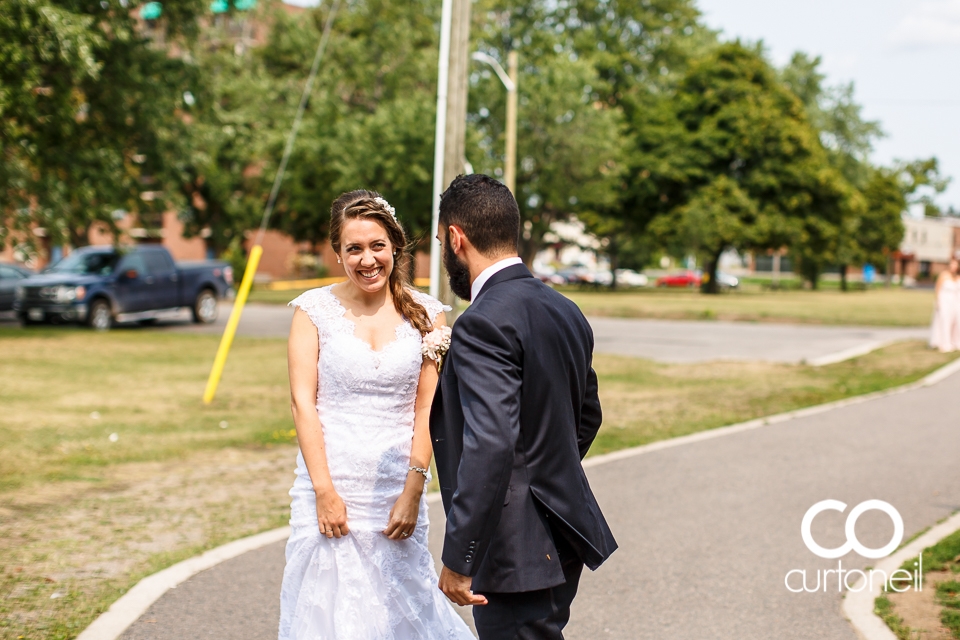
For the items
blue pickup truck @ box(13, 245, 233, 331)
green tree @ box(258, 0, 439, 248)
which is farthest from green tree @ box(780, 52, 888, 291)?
blue pickup truck @ box(13, 245, 233, 331)

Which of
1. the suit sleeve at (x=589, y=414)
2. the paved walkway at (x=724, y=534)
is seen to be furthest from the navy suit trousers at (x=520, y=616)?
the paved walkway at (x=724, y=534)

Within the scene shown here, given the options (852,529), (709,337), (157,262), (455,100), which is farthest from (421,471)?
(157,262)

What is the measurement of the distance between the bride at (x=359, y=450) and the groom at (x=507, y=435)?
1.94ft

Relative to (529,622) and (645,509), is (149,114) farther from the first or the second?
(529,622)

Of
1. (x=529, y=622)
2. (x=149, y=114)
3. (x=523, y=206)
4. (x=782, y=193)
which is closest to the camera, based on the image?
(x=529, y=622)

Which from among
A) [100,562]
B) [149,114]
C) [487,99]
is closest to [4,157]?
[149,114]

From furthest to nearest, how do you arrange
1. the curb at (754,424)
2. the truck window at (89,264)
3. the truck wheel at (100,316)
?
the truck window at (89,264) → the truck wheel at (100,316) → the curb at (754,424)

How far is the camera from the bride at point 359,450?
131 inches

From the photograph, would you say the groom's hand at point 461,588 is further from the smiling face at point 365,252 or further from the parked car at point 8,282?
the parked car at point 8,282

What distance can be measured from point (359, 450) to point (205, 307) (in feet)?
77.3

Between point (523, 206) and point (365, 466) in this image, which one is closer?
point (365, 466)

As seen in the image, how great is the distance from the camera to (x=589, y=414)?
305 centimetres

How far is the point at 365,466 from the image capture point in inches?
133

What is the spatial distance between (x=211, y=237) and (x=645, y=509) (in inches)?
1745
